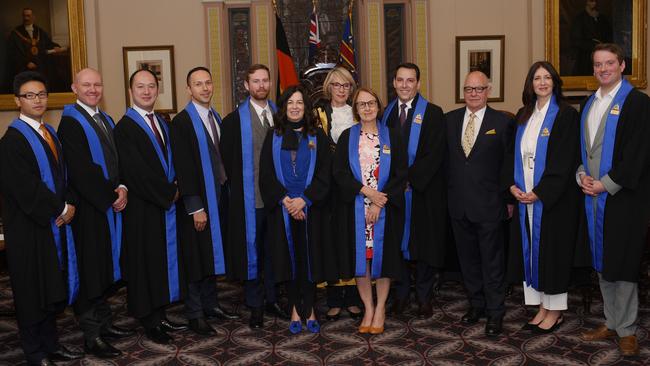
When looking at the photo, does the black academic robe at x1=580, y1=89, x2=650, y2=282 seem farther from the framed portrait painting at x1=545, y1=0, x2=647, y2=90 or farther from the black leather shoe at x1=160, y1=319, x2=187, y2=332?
the framed portrait painting at x1=545, y1=0, x2=647, y2=90

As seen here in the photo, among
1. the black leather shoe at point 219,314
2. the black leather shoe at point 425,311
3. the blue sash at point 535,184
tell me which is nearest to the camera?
the blue sash at point 535,184

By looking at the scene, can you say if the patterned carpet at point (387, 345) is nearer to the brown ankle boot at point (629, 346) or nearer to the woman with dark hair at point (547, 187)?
the brown ankle boot at point (629, 346)

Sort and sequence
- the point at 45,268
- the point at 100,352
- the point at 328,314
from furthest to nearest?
the point at 328,314
the point at 100,352
the point at 45,268

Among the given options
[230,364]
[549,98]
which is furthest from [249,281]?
[549,98]

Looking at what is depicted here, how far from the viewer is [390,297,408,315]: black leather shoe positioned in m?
4.87

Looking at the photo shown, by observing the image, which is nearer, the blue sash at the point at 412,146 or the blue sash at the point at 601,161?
the blue sash at the point at 601,161

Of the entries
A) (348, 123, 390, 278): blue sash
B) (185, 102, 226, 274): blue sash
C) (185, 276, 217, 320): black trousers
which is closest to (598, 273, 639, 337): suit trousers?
A: (348, 123, 390, 278): blue sash

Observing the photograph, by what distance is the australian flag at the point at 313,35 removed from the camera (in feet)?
25.0

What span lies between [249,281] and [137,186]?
104 centimetres

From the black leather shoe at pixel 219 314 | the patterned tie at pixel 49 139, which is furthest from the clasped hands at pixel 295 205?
the patterned tie at pixel 49 139

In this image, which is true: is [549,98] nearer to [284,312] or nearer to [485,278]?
[485,278]

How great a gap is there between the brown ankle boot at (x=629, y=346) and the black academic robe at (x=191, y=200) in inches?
106

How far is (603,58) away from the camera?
4.02m

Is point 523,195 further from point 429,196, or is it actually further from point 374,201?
point 374,201
